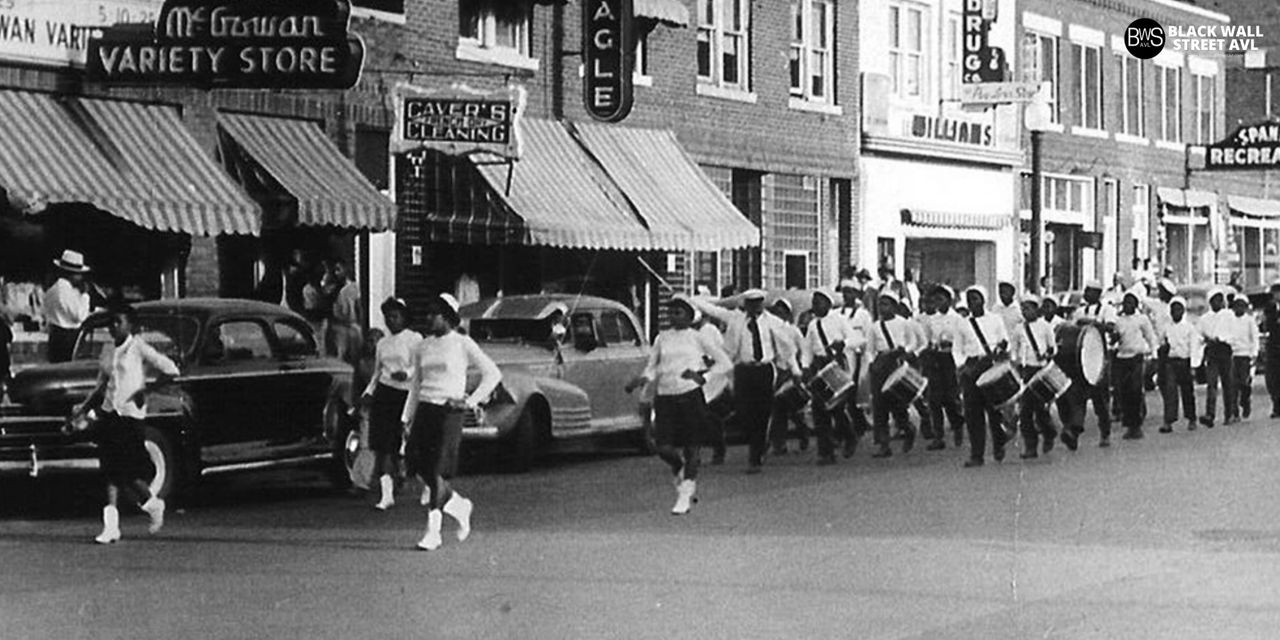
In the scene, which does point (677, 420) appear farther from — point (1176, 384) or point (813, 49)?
point (813, 49)

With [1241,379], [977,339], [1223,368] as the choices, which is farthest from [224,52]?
[1241,379]

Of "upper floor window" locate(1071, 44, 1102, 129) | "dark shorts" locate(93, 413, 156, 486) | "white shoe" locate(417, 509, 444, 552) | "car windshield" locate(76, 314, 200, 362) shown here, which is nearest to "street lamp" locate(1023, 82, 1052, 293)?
"upper floor window" locate(1071, 44, 1102, 129)

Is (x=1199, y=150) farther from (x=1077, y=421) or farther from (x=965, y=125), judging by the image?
(x=1077, y=421)

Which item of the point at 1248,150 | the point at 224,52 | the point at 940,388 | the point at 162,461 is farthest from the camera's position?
the point at 1248,150

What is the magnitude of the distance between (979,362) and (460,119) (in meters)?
7.11

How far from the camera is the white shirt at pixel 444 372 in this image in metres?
15.3

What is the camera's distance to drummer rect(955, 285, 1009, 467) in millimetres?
22312

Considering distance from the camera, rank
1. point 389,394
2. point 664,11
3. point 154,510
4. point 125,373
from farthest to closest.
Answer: point 664,11, point 389,394, point 154,510, point 125,373

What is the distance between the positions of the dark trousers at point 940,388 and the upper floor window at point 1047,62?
1984 centimetres

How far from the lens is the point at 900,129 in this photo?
40219 mm

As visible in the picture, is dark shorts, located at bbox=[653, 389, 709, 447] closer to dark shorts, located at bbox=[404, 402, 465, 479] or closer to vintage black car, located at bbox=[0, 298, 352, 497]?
dark shorts, located at bbox=[404, 402, 465, 479]

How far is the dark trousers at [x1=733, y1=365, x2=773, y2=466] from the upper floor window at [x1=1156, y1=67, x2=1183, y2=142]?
29.5m

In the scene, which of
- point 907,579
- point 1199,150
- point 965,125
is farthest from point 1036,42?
point 907,579

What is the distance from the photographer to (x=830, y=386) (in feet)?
74.6
